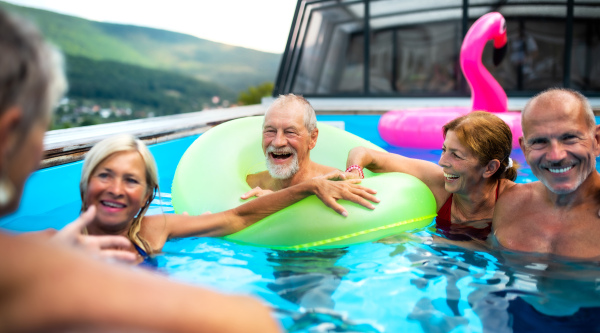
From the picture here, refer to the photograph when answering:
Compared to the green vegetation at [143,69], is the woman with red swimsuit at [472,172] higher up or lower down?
lower down

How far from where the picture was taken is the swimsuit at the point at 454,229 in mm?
2729

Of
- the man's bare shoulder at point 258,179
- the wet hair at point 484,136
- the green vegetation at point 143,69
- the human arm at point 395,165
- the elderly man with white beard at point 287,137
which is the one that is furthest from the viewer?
the green vegetation at point 143,69

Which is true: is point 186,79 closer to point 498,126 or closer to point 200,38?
point 200,38

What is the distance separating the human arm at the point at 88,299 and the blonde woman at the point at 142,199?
4.72 ft

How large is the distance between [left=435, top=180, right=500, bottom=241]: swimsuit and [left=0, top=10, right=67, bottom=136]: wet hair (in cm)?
237

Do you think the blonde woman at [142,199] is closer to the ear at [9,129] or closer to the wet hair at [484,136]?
the wet hair at [484,136]

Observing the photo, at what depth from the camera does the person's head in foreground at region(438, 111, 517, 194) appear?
2.63 meters

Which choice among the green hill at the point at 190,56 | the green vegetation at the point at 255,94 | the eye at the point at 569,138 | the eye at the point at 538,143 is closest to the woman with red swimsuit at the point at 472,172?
the eye at the point at 538,143

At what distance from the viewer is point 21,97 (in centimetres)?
66

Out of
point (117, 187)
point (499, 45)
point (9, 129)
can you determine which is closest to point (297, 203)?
point (117, 187)

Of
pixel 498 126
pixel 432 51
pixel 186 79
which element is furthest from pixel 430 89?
pixel 186 79

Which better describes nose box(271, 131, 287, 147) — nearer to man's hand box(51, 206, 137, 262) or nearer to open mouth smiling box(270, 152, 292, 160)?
open mouth smiling box(270, 152, 292, 160)

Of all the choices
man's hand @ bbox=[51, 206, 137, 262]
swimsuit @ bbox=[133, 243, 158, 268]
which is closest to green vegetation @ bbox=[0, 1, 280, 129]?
swimsuit @ bbox=[133, 243, 158, 268]

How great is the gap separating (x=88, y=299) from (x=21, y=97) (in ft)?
0.89
